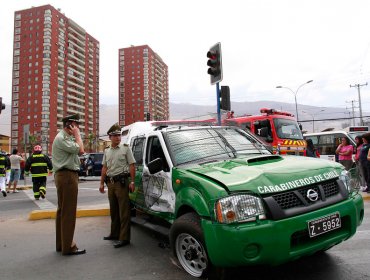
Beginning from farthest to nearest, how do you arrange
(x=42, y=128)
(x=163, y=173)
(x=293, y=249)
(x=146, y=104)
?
1. (x=146, y=104)
2. (x=42, y=128)
3. (x=163, y=173)
4. (x=293, y=249)

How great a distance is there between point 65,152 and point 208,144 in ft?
6.45

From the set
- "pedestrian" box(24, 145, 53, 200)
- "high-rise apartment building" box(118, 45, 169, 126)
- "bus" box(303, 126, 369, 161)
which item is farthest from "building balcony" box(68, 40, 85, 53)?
"pedestrian" box(24, 145, 53, 200)

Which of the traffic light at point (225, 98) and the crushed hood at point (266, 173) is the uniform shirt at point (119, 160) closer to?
the crushed hood at point (266, 173)

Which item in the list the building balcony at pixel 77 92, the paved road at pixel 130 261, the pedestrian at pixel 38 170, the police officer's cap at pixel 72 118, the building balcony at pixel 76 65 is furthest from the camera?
the building balcony at pixel 76 65

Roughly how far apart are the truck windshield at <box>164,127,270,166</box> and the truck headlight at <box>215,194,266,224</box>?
1119 mm

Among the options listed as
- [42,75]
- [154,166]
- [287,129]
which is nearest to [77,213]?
[154,166]

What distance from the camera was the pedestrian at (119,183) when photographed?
4.75 metres

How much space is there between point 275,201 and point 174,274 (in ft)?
4.76

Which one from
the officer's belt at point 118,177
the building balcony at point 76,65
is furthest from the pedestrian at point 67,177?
the building balcony at point 76,65

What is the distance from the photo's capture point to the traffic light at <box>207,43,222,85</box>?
9.09m

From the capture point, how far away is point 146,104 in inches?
A: 4510

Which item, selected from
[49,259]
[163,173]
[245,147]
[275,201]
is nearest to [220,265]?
[275,201]

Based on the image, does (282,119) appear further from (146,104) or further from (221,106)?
(146,104)

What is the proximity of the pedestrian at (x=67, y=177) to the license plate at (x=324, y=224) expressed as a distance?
120 inches
